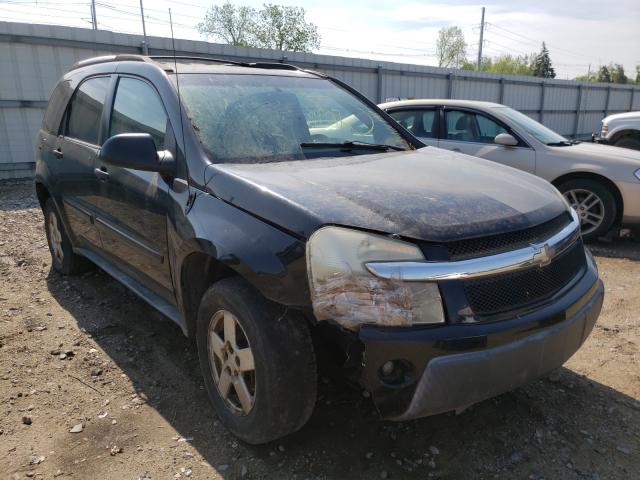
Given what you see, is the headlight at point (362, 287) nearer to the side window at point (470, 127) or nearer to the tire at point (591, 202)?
the tire at point (591, 202)

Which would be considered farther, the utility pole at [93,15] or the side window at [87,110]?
the utility pole at [93,15]

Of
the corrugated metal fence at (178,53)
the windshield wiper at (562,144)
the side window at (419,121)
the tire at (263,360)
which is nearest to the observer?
the tire at (263,360)

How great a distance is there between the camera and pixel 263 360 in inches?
83.6

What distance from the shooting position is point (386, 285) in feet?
6.31

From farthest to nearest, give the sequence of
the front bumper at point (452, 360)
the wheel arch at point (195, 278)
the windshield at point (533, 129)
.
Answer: the windshield at point (533, 129) → the wheel arch at point (195, 278) → the front bumper at point (452, 360)

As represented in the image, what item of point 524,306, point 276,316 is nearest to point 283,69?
point 276,316

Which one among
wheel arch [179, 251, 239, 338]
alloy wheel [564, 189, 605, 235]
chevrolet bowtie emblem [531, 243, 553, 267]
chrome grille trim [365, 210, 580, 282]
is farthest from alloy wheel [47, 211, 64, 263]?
alloy wheel [564, 189, 605, 235]

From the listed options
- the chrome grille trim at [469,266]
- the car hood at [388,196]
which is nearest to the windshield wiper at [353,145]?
the car hood at [388,196]

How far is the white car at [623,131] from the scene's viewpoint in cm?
1009

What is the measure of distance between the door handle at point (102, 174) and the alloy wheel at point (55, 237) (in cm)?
134

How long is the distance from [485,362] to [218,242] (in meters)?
1.22

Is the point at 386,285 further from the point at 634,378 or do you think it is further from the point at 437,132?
the point at 437,132

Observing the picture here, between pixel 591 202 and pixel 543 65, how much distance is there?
79346 millimetres

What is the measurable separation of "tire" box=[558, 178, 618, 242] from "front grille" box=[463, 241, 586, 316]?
4.15 meters
